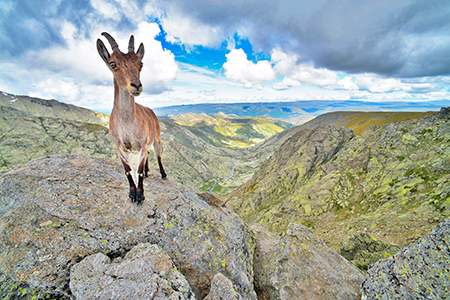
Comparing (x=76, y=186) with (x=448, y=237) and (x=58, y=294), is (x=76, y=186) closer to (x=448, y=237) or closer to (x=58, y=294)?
(x=58, y=294)

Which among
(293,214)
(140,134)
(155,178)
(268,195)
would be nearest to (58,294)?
(140,134)

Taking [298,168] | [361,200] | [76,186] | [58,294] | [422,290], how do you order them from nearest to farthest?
[58,294]
[422,290]
[76,186]
[361,200]
[298,168]

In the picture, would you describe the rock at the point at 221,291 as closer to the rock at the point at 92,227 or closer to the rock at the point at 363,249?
the rock at the point at 92,227

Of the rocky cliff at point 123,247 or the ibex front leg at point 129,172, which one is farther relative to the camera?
the ibex front leg at point 129,172

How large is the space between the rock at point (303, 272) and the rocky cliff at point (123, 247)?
0.06m

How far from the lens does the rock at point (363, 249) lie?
15.7 meters

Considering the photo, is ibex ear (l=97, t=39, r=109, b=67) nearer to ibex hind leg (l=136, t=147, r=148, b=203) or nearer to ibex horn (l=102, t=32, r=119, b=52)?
ibex horn (l=102, t=32, r=119, b=52)

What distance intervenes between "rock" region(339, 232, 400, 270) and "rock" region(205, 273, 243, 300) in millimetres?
13829

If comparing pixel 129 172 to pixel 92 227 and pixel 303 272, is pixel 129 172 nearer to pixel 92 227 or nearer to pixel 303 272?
pixel 92 227

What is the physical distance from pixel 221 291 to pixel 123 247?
189 inches

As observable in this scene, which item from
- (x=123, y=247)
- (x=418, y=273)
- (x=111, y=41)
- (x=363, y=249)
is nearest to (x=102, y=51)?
(x=111, y=41)

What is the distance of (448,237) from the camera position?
7.88m

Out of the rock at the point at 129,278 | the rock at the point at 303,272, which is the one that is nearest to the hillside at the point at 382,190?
the rock at the point at 303,272

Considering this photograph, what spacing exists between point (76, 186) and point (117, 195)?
6.41 feet
